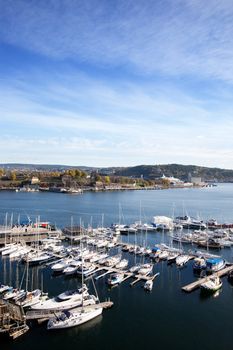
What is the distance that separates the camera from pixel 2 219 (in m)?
37.6

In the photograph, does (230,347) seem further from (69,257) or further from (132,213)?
(132,213)

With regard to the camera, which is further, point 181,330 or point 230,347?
point 181,330

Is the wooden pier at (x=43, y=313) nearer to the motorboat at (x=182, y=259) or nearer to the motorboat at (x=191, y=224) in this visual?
the motorboat at (x=182, y=259)

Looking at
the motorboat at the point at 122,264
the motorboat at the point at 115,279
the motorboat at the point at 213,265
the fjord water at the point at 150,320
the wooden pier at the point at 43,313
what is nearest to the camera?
the fjord water at the point at 150,320

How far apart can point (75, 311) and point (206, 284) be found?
6453 millimetres

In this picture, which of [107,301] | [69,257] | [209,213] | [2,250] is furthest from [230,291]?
[209,213]

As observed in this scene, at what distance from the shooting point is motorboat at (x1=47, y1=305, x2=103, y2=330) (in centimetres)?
1273

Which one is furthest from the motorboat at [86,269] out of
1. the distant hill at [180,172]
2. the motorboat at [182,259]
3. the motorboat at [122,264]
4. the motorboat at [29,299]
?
the distant hill at [180,172]

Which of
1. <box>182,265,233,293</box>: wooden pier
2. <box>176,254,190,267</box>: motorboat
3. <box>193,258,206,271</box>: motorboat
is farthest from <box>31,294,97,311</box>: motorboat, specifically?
<box>176,254,190,267</box>: motorboat

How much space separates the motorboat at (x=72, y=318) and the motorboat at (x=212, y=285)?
17.9 ft

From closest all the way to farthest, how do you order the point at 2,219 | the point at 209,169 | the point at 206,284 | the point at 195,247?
the point at 206,284
the point at 195,247
the point at 2,219
the point at 209,169

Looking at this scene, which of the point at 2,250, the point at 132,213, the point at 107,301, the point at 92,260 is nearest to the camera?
the point at 107,301

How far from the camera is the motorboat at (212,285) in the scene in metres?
16.5

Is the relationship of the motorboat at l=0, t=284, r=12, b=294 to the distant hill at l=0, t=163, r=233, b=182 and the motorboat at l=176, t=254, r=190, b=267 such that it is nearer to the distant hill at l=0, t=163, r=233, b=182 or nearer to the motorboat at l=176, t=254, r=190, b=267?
the motorboat at l=176, t=254, r=190, b=267
